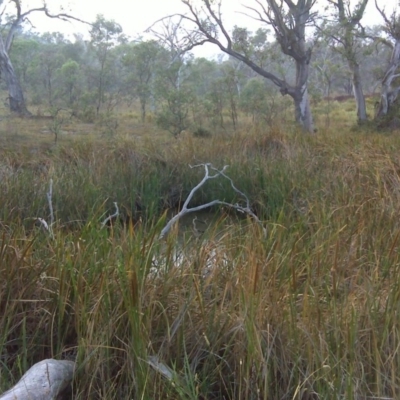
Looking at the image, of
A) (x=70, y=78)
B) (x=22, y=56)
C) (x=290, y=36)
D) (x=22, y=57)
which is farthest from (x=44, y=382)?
(x=22, y=56)

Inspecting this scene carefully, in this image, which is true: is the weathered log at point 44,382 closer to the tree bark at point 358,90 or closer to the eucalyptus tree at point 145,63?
the tree bark at point 358,90

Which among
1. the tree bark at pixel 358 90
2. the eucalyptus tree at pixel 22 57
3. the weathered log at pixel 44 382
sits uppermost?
the eucalyptus tree at pixel 22 57

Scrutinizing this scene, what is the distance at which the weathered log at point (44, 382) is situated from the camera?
89.0 inches

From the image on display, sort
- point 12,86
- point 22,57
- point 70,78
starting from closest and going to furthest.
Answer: point 12,86 < point 70,78 < point 22,57

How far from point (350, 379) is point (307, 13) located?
12568mm

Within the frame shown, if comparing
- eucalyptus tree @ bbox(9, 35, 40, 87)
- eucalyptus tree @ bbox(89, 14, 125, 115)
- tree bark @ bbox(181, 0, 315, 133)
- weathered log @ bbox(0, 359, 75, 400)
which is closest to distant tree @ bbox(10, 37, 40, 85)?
eucalyptus tree @ bbox(9, 35, 40, 87)

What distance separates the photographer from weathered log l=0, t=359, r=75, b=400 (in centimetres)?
226

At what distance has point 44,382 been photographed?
235 centimetres

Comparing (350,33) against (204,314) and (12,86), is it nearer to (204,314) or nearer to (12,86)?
(12,86)

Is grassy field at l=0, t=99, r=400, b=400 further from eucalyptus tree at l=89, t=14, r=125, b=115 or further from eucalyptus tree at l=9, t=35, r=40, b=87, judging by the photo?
eucalyptus tree at l=9, t=35, r=40, b=87

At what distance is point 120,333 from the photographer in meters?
2.74

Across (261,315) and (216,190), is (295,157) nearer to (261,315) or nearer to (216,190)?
(216,190)

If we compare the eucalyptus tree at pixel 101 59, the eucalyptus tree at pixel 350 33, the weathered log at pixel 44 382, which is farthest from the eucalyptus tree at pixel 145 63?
the weathered log at pixel 44 382

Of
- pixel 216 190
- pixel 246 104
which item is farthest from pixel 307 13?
pixel 216 190
